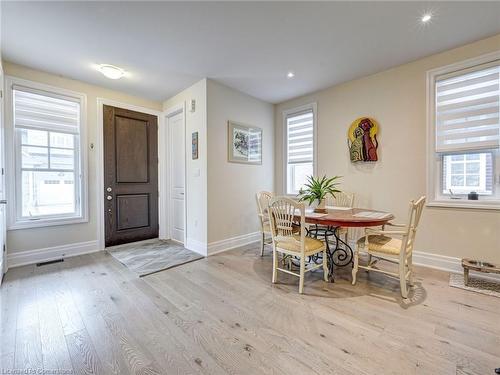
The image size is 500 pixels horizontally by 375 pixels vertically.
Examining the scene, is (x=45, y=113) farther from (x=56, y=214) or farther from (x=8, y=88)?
(x=56, y=214)

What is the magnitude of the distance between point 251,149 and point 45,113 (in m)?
3.07

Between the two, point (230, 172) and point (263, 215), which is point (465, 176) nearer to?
point (263, 215)

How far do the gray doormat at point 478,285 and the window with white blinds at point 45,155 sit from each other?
4980 millimetres

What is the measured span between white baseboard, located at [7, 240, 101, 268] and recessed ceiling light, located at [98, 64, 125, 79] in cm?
251

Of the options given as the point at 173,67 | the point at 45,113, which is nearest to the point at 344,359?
the point at 173,67

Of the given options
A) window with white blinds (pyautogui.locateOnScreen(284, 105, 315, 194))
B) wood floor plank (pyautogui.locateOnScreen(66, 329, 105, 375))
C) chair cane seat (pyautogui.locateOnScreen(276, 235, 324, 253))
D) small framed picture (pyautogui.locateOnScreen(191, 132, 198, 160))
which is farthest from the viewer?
window with white blinds (pyautogui.locateOnScreen(284, 105, 315, 194))

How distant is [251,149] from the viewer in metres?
4.15

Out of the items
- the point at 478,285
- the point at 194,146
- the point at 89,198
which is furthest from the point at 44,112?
the point at 478,285

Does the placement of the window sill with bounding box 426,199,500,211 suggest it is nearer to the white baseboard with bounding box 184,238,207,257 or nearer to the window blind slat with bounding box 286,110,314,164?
the window blind slat with bounding box 286,110,314,164

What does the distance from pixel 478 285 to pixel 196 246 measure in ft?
11.4

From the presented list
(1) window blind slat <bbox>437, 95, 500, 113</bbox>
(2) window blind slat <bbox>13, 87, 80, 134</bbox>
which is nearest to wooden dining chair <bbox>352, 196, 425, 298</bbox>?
(1) window blind slat <bbox>437, 95, 500, 113</bbox>

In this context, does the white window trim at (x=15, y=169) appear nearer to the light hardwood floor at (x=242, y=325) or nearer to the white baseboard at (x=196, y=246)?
the light hardwood floor at (x=242, y=325)

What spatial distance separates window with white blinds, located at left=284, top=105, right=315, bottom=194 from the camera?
A: 4.14 metres

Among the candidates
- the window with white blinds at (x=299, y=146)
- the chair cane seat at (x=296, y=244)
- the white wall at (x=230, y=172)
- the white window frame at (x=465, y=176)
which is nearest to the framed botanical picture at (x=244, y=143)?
the white wall at (x=230, y=172)
